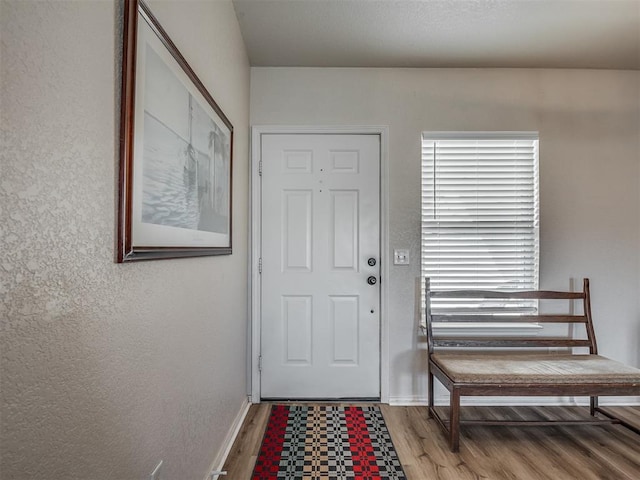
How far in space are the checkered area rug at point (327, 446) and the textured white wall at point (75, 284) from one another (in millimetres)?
694

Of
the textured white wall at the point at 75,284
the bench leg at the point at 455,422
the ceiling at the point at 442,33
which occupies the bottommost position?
the bench leg at the point at 455,422

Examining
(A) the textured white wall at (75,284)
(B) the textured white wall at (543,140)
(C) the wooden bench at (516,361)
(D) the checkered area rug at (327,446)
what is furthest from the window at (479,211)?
(A) the textured white wall at (75,284)

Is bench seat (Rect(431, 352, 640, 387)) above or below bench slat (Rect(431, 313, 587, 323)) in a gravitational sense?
below

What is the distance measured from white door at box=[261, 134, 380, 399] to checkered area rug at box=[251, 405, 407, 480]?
26 cm

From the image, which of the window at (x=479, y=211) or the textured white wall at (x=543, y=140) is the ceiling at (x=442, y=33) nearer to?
the textured white wall at (x=543, y=140)

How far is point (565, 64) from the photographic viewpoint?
263 centimetres

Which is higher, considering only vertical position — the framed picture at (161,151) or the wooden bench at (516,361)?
the framed picture at (161,151)

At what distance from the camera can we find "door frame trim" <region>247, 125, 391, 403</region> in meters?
2.65

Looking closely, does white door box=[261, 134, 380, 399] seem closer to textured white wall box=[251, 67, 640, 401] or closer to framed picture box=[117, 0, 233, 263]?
textured white wall box=[251, 67, 640, 401]

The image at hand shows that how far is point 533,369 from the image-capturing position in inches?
83.2

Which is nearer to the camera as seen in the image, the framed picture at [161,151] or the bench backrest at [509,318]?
the framed picture at [161,151]

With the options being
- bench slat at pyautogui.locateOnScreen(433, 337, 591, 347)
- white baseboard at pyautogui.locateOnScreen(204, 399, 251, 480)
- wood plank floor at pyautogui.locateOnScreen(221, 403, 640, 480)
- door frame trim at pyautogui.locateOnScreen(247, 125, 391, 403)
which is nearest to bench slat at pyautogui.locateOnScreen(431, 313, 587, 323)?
bench slat at pyautogui.locateOnScreen(433, 337, 591, 347)

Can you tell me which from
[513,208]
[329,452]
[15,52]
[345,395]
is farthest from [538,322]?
[15,52]

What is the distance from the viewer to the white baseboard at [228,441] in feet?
5.77
